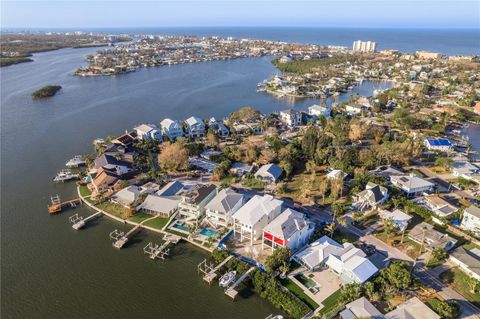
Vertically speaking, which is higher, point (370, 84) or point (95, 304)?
point (370, 84)

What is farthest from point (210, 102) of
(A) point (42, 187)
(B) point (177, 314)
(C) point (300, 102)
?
(B) point (177, 314)

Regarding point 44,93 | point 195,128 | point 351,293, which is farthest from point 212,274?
point 44,93

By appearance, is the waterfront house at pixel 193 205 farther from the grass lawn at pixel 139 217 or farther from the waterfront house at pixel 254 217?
the waterfront house at pixel 254 217

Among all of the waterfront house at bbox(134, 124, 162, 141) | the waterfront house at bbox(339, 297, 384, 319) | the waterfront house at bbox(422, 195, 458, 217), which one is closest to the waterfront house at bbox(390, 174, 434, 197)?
the waterfront house at bbox(422, 195, 458, 217)

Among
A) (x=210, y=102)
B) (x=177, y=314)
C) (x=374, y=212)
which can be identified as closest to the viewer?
(x=177, y=314)

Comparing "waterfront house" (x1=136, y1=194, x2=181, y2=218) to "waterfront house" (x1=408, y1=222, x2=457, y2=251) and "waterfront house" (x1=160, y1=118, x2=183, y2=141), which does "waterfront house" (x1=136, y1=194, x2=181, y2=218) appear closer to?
"waterfront house" (x1=160, y1=118, x2=183, y2=141)

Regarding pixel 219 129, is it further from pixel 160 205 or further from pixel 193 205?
pixel 193 205

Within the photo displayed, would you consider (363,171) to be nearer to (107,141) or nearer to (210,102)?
(107,141)

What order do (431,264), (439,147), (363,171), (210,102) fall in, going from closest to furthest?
(431,264)
(363,171)
(439,147)
(210,102)
